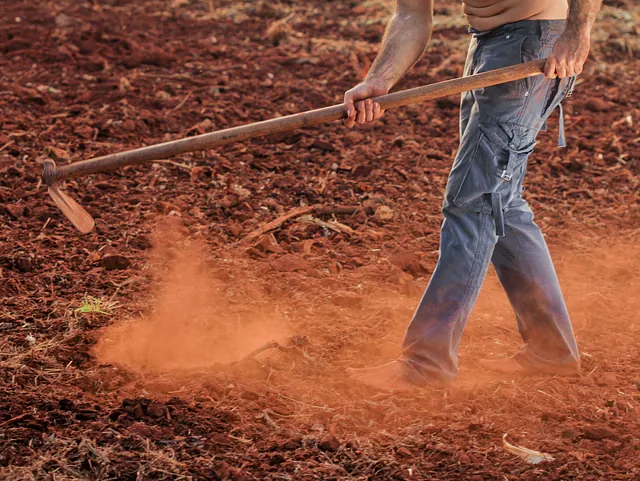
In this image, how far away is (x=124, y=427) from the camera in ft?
10.2

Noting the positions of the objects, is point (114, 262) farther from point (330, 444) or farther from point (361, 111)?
point (330, 444)

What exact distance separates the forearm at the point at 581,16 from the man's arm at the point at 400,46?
24.7 inches

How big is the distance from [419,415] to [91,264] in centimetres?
190

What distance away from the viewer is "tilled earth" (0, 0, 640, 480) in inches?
121

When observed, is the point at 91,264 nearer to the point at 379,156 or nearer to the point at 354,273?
the point at 354,273

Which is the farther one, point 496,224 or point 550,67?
point 496,224

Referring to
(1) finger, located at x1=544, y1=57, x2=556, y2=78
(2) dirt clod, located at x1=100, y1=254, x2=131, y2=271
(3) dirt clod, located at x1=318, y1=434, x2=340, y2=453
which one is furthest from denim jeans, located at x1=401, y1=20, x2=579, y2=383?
(2) dirt clod, located at x1=100, y1=254, x2=131, y2=271

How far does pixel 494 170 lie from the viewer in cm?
324

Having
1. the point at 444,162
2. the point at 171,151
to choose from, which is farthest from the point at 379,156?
the point at 171,151

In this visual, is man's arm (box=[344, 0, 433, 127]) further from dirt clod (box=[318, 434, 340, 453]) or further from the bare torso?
dirt clod (box=[318, 434, 340, 453])

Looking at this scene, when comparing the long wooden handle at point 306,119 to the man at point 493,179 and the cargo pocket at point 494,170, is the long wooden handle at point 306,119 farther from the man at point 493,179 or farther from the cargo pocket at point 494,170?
the cargo pocket at point 494,170

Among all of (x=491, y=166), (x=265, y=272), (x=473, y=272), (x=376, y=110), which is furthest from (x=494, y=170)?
(x=265, y=272)

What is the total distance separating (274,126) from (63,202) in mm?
1015

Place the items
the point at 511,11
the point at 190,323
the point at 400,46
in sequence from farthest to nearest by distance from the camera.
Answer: the point at 190,323 < the point at 400,46 < the point at 511,11
